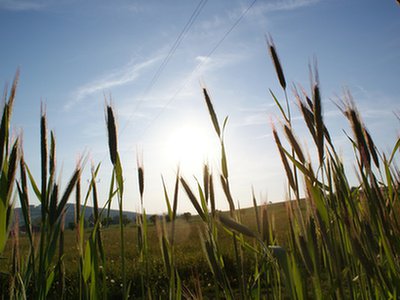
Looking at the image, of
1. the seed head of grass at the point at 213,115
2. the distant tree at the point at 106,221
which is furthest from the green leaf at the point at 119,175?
the seed head of grass at the point at 213,115

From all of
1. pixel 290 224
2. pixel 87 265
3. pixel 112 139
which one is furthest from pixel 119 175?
pixel 290 224

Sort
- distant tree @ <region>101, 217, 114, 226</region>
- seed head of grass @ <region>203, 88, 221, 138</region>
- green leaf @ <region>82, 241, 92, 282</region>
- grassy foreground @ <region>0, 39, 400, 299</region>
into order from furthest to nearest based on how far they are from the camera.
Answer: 1. distant tree @ <region>101, 217, 114, 226</region>
2. seed head of grass @ <region>203, 88, 221, 138</region>
3. green leaf @ <region>82, 241, 92, 282</region>
4. grassy foreground @ <region>0, 39, 400, 299</region>

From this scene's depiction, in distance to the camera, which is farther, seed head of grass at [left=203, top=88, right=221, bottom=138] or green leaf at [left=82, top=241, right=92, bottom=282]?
seed head of grass at [left=203, top=88, right=221, bottom=138]

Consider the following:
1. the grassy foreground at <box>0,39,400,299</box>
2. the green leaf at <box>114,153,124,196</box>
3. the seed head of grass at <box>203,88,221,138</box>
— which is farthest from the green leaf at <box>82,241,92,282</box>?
the seed head of grass at <box>203,88,221,138</box>

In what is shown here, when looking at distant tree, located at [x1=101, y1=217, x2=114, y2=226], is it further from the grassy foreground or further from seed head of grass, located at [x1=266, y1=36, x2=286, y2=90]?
seed head of grass, located at [x1=266, y1=36, x2=286, y2=90]

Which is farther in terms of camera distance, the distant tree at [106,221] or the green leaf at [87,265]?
the distant tree at [106,221]

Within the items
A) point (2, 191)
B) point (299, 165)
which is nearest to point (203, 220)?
point (299, 165)

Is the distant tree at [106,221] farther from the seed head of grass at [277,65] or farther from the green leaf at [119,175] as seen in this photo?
the seed head of grass at [277,65]

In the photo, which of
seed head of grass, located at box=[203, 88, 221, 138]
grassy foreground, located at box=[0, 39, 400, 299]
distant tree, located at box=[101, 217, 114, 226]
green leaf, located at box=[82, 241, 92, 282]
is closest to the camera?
grassy foreground, located at box=[0, 39, 400, 299]

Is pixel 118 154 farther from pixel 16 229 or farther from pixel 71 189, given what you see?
pixel 16 229

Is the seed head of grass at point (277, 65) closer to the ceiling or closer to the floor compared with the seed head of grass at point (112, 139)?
closer to the ceiling

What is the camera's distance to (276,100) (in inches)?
45.1

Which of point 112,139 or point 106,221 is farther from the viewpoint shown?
point 106,221

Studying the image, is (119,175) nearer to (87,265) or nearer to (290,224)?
(87,265)
